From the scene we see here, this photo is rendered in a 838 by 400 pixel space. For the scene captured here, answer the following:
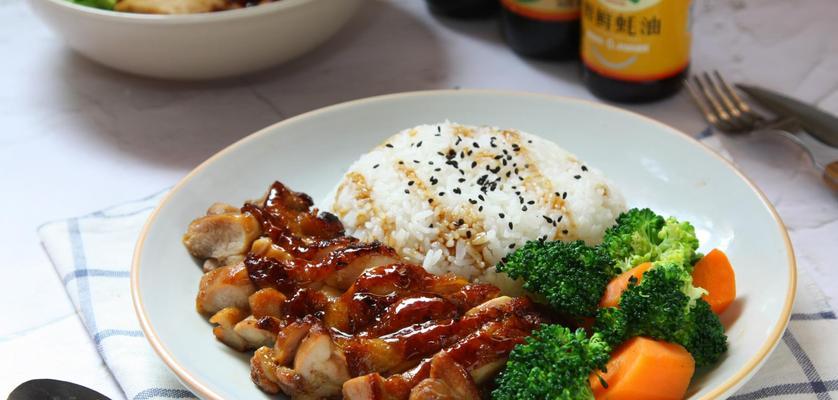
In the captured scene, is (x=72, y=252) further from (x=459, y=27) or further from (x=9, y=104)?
(x=459, y=27)

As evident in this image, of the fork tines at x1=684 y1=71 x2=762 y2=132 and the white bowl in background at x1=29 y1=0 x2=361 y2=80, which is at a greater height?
the white bowl in background at x1=29 y1=0 x2=361 y2=80

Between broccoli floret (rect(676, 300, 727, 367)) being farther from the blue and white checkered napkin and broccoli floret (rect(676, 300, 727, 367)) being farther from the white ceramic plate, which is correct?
the blue and white checkered napkin

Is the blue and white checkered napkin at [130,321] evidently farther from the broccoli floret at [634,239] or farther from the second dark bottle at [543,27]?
the second dark bottle at [543,27]

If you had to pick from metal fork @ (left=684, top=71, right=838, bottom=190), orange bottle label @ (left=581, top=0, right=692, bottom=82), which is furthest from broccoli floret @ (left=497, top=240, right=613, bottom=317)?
orange bottle label @ (left=581, top=0, right=692, bottom=82)

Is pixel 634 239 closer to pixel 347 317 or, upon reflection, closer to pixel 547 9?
pixel 347 317

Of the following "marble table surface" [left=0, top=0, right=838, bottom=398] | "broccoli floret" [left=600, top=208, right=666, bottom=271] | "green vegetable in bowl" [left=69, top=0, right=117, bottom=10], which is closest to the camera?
"broccoli floret" [left=600, top=208, right=666, bottom=271]

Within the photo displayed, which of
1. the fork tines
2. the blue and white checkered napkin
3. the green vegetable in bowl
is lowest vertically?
the fork tines

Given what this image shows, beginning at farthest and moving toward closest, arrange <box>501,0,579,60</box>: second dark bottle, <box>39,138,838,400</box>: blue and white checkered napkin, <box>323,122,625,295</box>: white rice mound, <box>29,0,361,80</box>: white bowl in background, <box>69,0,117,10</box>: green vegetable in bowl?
<box>501,0,579,60</box>: second dark bottle, <box>69,0,117,10</box>: green vegetable in bowl, <box>29,0,361,80</box>: white bowl in background, <box>323,122,625,295</box>: white rice mound, <box>39,138,838,400</box>: blue and white checkered napkin

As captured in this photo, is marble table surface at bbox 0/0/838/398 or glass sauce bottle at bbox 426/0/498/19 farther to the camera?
glass sauce bottle at bbox 426/0/498/19
